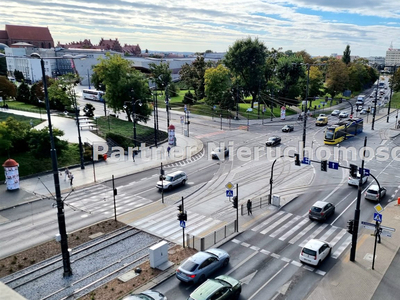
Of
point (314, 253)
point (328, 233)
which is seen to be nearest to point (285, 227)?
point (328, 233)

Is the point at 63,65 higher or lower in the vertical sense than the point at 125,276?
higher

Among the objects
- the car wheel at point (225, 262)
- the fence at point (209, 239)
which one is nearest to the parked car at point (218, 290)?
the car wheel at point (225, 262)

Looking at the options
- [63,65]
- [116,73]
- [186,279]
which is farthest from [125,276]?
[63,65]

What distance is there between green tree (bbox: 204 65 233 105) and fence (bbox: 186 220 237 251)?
5688 centimetres

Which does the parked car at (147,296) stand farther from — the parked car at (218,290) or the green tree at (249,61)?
the green tree at (249,61)

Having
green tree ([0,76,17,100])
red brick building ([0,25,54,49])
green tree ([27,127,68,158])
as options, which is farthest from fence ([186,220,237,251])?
red brick building ([0,25,54,49])

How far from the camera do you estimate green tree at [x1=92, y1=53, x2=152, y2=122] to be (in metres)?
58.0

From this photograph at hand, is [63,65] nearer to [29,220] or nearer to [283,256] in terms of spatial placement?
[29,220]

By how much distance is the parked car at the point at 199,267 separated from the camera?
61.4 ft

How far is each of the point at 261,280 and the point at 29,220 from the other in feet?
61.7

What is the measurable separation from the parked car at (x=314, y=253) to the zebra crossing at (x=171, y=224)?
7675 millimetres

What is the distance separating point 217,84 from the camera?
79.9 metres

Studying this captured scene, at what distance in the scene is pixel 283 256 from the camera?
2219 cm

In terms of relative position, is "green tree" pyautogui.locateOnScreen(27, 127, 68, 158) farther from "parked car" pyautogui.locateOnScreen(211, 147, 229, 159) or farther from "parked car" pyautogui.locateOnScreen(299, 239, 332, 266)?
"parked car" pyautogui.locateOnScreen(299, 239, 332, 266)
